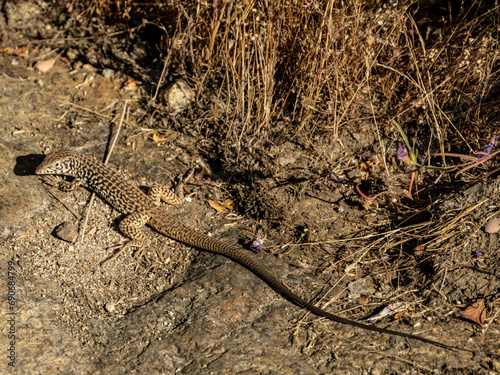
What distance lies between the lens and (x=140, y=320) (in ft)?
12.4

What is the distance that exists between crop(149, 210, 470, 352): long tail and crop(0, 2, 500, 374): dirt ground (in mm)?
67

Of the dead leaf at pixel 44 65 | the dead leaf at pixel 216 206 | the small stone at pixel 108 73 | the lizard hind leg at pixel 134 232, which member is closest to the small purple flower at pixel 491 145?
the dead leaf at pixel 216 206

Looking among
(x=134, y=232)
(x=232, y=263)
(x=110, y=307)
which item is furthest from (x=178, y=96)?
(x=110, y=307)

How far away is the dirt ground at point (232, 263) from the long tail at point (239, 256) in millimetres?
67

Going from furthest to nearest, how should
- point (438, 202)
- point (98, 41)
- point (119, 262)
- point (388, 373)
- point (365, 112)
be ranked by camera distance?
point (98, 41)
point (365, 112)
point (119, 262)
point (438, 202)
point (388, 373)

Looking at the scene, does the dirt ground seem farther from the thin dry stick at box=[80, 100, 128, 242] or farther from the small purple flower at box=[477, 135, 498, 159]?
the small purple flower at box=[477, 135, 498, 159]

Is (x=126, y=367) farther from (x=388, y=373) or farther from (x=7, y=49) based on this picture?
(x=7, y=49)

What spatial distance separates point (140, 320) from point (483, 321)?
2.91 metres

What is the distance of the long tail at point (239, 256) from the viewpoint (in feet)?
11.3

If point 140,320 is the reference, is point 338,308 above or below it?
above

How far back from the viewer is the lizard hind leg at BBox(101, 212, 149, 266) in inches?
181

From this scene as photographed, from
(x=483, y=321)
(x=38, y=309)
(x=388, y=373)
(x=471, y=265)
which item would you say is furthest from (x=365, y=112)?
(x=38, y=309)

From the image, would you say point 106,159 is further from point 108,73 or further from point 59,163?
point 108,73

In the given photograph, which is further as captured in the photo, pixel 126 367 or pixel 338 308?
pixel 338 308
